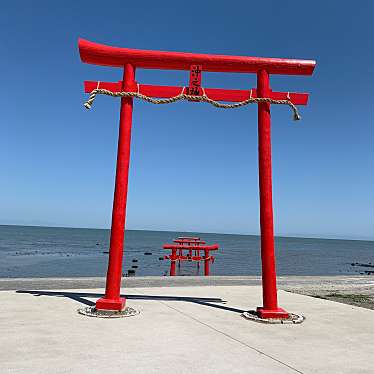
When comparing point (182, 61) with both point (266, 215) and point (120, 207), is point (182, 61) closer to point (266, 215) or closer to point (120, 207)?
point (120, 207)

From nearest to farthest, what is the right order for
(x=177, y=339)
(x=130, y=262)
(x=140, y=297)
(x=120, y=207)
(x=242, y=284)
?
(x=177, y=339) → (x=120, y=207) → (x=140, y=297) → (x=242, y=284) → (x=130, y=262)

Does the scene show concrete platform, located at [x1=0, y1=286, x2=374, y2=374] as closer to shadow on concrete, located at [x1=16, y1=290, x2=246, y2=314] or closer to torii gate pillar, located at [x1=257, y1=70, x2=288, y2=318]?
shadow on concrete, located at [x1=16, y1=290, x2=246, y2=314]

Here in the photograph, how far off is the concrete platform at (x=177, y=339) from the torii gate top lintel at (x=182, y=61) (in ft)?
13.7

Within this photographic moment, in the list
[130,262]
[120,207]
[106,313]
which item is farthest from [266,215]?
[130,262]

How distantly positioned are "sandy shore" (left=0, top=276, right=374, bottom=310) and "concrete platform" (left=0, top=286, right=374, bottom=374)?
137 centimetres

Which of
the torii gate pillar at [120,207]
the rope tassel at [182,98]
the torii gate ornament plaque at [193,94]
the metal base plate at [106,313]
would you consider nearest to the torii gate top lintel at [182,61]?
the torii gate ornament plaque at [193,94]

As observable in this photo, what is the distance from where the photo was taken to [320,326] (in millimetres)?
5438

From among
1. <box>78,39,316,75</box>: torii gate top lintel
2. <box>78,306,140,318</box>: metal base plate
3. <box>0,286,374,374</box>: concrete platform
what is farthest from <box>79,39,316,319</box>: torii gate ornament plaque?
<box>0,286,374,374</box>: concrete platform

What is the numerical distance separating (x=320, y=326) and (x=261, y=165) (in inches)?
104

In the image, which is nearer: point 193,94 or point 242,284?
point 193,94

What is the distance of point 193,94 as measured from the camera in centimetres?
653

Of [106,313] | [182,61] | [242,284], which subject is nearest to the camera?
[106,313]

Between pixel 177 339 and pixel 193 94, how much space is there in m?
4.02

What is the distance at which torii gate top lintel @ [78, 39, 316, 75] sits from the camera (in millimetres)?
6363
